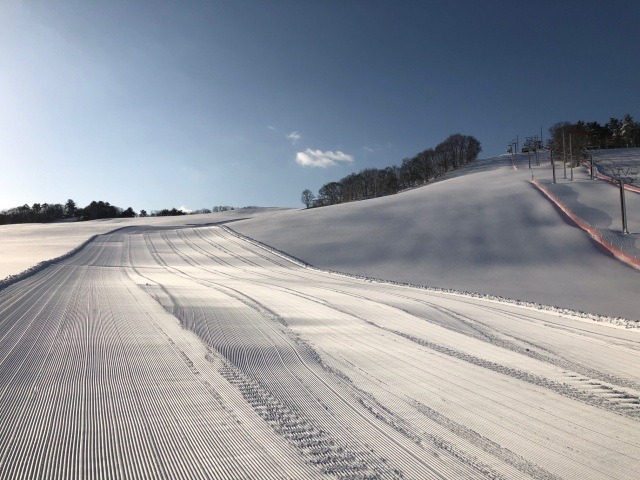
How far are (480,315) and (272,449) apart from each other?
360 inches

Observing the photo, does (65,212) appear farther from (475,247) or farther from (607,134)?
(607,134)

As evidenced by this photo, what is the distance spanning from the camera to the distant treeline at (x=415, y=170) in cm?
11294

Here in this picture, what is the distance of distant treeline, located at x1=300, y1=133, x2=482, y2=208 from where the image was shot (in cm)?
11294

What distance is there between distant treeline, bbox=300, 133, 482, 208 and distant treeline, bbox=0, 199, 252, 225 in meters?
32.6

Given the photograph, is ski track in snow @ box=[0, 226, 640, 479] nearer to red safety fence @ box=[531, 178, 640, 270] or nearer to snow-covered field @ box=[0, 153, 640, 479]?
snow-covered field @ box=[0, 153, 640, 479]

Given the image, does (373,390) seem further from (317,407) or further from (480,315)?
(480,315)

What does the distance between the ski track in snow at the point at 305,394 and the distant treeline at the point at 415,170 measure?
4074 inches

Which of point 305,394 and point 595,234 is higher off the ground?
point 305,394

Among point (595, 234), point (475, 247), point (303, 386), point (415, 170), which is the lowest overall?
point (475, 247)

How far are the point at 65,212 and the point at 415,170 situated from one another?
314 feet

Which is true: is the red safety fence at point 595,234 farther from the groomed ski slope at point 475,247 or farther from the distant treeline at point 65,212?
the distant treeline at point 65,212

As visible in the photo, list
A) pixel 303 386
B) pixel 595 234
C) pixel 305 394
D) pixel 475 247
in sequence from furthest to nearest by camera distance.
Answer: pixel 595 234, pixel 475 247, pixel 303 386, pixel 305 394

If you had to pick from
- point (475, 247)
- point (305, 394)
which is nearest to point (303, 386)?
point (305, 394)

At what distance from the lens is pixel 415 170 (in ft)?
368
